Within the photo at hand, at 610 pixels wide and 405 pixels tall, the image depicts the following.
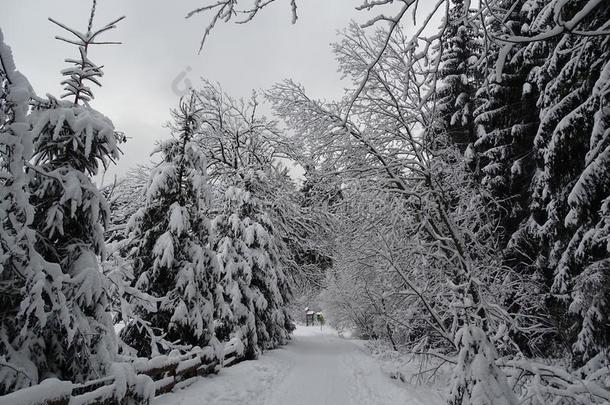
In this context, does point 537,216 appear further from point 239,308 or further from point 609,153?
point 239,308

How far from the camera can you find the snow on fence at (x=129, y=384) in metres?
3.59

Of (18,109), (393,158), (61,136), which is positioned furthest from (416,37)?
(393,158)

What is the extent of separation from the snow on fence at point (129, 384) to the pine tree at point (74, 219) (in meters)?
0.24

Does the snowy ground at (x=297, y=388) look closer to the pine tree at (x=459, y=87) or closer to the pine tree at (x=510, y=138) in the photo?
the pine tree at (x=510, y=138)

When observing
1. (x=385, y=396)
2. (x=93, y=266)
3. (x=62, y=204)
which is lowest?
(x=385, y=396)

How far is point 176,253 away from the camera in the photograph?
8.85m

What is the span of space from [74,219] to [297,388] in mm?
7109

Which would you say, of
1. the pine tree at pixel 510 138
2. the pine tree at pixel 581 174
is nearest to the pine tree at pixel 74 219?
the pine tree at pixel 581 174

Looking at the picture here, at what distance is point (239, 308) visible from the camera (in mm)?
12883

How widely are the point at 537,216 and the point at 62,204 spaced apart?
12.3 meters

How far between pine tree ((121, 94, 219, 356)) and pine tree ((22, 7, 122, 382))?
3440mm

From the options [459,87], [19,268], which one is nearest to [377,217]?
[19,268]

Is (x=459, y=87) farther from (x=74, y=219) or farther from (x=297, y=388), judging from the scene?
(x=74, y=219)

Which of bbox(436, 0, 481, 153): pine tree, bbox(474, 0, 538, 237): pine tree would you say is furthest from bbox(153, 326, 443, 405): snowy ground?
bbox(436, 0, 481, 153): pine tree
